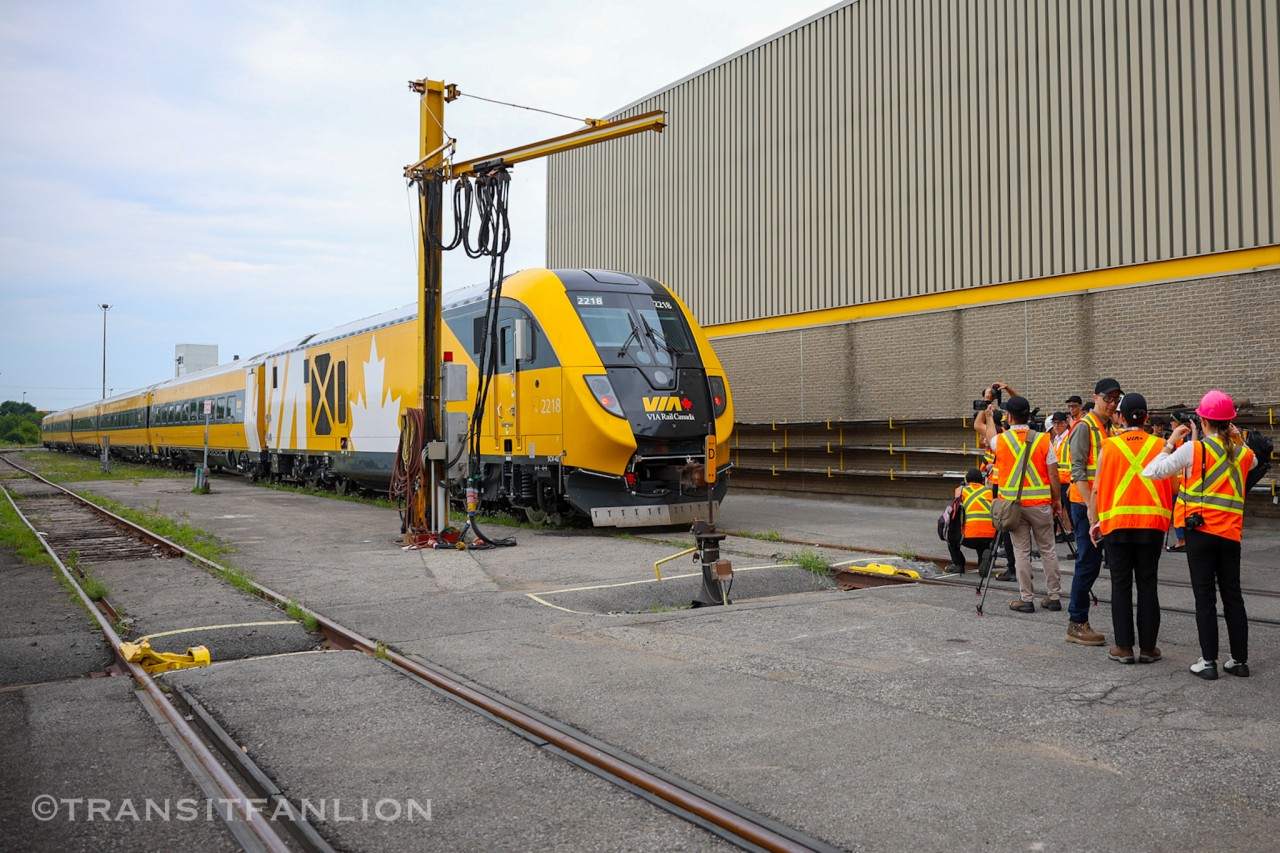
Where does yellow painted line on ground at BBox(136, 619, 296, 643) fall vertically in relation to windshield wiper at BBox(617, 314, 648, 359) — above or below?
below

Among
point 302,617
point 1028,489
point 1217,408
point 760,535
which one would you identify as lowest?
point 302,617

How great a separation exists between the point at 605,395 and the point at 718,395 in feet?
6.69

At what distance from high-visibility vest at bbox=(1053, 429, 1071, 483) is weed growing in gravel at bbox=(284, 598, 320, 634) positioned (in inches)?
248

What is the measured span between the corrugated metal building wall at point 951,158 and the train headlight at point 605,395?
799cm

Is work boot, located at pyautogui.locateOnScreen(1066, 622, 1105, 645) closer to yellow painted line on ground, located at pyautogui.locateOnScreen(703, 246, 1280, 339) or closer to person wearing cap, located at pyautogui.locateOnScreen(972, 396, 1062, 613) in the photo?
person wearing cap, located at pyautogui.locateOnScreen(972, 396, 1062, 613)

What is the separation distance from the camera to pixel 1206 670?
5816mm

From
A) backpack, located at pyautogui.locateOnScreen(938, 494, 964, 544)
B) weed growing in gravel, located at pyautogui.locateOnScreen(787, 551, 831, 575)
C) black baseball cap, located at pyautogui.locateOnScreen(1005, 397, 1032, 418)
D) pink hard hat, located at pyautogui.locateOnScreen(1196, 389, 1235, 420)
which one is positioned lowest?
weed growing in gravel, located at pyautogui.locateOnScreen(787, 551, 831, 575)

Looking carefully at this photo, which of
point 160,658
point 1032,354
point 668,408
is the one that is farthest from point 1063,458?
point 1032,354

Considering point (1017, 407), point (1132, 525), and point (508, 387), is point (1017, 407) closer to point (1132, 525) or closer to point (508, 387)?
point (1132, 525)

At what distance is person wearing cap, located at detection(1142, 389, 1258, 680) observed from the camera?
590 cm

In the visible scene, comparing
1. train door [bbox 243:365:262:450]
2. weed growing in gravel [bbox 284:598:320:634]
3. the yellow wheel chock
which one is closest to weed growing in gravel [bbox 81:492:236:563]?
weed growing in gravel [bbox 284:598:320:634]

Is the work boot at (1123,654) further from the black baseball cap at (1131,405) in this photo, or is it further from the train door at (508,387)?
the train door at (508,387)

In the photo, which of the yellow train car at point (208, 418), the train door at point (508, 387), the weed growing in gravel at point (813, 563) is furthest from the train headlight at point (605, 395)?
the yellow train car at point (208, 418)

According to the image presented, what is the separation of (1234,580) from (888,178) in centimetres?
1520
